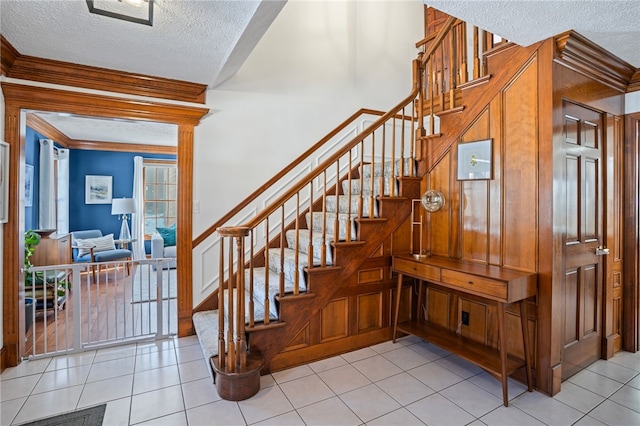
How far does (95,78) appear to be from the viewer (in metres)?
2.96

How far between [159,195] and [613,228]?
7862 millimetres

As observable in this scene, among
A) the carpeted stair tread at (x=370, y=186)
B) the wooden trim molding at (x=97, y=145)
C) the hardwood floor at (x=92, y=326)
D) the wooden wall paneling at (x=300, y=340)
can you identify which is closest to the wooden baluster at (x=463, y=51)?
the carpeted stair tread at (x=370, y=186)

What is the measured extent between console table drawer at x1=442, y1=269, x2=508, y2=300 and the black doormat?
8.33 ft

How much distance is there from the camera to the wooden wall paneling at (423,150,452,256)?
3.03m

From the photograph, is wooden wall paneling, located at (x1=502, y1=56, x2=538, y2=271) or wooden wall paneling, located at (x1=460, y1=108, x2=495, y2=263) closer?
wooden wall paneling, located at (x1=502, y1=56, x2=538, y2=271)

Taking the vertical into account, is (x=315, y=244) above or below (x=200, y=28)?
below

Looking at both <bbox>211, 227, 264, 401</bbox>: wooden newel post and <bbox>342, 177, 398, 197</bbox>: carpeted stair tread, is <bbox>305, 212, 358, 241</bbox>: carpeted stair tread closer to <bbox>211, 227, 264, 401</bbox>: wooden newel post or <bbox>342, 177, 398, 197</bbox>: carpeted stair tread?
<bbox>342, 177, 398, 197</bbox>: carpeted stair tread

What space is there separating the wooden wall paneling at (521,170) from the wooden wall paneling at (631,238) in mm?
1270

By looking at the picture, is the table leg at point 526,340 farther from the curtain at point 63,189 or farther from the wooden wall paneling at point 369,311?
the curtain at point 63,189

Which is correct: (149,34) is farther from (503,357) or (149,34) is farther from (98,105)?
(503,357)

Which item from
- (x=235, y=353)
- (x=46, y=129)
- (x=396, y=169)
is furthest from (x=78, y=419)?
(x=46, y=129)

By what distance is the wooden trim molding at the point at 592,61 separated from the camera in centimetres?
227

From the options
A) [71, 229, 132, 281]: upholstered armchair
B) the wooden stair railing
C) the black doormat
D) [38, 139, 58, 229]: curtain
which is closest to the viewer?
the black doormat

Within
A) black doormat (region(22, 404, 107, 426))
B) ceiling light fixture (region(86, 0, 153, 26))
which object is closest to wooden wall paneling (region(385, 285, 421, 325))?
black doormat (region(22, 404, 107, 426))
